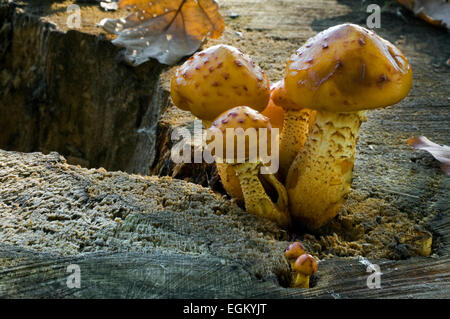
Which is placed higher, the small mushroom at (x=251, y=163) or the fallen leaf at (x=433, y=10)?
the fallen leaf at (x=433, y=10)

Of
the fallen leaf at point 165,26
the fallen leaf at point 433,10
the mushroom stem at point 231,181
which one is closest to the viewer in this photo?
the mushroom stem at point 231,181

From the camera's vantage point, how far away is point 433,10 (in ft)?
11.1

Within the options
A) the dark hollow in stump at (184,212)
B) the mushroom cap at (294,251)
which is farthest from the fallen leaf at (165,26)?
the mushroom cap at (294,251)

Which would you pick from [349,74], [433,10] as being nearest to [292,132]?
[349,74]

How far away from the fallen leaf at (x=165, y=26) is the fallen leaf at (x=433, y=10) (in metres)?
1.45

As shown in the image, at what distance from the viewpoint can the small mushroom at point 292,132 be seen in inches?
70.6

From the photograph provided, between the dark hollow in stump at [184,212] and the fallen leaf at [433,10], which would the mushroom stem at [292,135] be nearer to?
the dark hollow in stump at [184,212]

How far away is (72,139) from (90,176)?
1826 mm

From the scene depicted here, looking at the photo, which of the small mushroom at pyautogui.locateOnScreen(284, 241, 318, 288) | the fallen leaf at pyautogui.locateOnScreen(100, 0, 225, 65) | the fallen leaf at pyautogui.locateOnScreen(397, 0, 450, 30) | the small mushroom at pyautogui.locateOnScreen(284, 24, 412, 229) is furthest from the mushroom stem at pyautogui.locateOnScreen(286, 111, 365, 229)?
the fallen leaf at pyautogui.locateOnScreen(397, 0, 450, 30)

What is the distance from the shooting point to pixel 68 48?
327 centimetres
